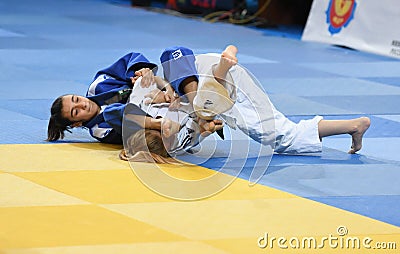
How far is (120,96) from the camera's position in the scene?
5.89 m

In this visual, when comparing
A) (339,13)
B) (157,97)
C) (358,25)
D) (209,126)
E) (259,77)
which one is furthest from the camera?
(339,13)

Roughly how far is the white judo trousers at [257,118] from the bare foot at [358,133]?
234 millimetres

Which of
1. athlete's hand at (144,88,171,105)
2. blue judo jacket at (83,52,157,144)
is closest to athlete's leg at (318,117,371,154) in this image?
athlete's hand at (144,88,171,105)

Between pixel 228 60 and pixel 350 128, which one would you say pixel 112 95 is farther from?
pixel 350 128

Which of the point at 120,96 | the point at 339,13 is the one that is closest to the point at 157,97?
the point at 120,96

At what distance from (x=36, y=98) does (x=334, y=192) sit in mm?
3322

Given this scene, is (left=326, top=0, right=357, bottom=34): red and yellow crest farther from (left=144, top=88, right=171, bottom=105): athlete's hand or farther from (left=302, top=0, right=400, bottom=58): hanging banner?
(left=144, top=88, right=171, bottom=105): athlete's hand

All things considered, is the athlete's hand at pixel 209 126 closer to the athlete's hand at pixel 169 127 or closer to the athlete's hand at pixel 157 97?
the athlete's hand at pixel 169 127

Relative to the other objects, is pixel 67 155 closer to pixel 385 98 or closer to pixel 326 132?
pixel 326 132

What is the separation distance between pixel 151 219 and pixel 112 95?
A: 157 centimetres

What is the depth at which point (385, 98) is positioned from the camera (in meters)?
8.03

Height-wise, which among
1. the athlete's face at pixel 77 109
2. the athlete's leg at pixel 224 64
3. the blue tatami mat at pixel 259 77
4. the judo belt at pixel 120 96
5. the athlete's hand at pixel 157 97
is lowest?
the blue tatami mat at pixel 259 77

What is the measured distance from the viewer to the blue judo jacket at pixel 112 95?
5578 mm

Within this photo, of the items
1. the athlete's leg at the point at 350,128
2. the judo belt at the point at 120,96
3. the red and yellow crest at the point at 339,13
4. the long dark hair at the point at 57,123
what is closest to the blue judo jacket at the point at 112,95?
the judo belt at the point at 120,96
